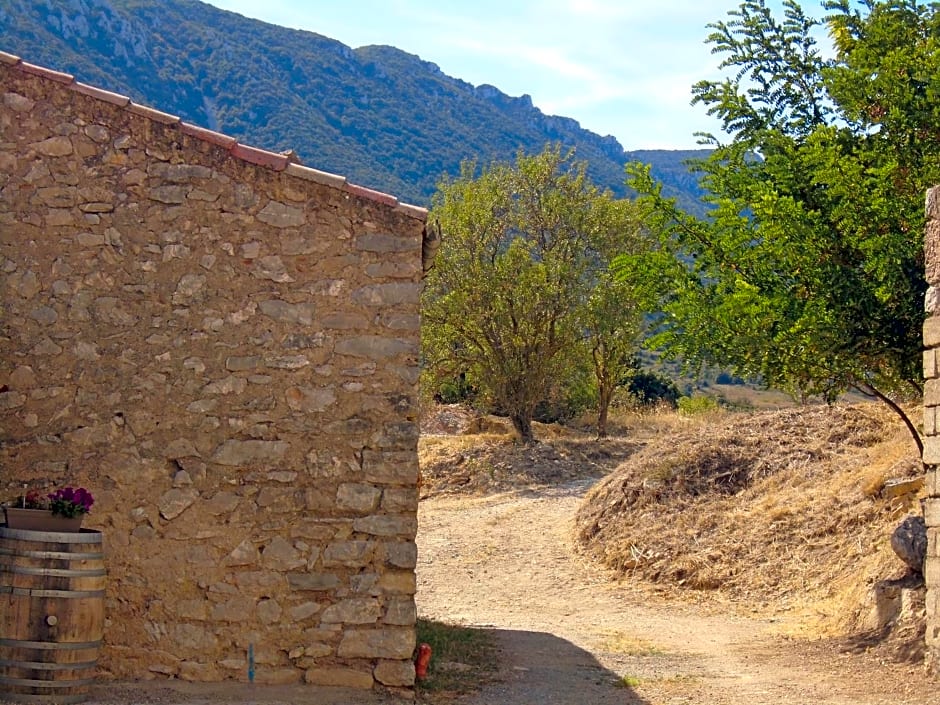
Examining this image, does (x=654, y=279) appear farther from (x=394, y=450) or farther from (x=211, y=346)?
(x=211, y=346)

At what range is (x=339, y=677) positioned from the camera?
6.82 meters

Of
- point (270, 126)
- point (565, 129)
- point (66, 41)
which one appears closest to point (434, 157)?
point (270, 126)

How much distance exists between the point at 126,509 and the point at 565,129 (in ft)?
243

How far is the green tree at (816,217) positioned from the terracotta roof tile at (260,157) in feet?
12.5

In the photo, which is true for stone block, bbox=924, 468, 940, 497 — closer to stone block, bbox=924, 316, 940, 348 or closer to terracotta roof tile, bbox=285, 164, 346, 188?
stone block, bbox=924, 316, 940, 348

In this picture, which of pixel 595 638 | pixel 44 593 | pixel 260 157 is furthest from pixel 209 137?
pixel 595 638

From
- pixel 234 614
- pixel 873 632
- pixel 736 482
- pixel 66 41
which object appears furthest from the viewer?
pixel 66 41

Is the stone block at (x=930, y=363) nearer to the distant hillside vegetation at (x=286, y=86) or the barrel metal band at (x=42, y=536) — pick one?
the barrel metal band at (x=42, y=536)

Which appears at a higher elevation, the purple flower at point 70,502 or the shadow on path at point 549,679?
the purple flower at point 70,502

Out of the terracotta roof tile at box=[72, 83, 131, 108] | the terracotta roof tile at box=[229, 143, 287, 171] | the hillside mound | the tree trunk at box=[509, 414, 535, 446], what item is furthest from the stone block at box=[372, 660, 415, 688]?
the tree trunk at box=[509, 414, 535, 446]

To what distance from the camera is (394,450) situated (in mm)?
6996

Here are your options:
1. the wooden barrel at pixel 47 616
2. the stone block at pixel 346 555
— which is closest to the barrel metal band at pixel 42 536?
the wooden barrel at pixel 47 616

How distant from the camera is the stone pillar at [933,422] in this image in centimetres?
751

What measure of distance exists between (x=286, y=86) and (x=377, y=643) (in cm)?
5395
